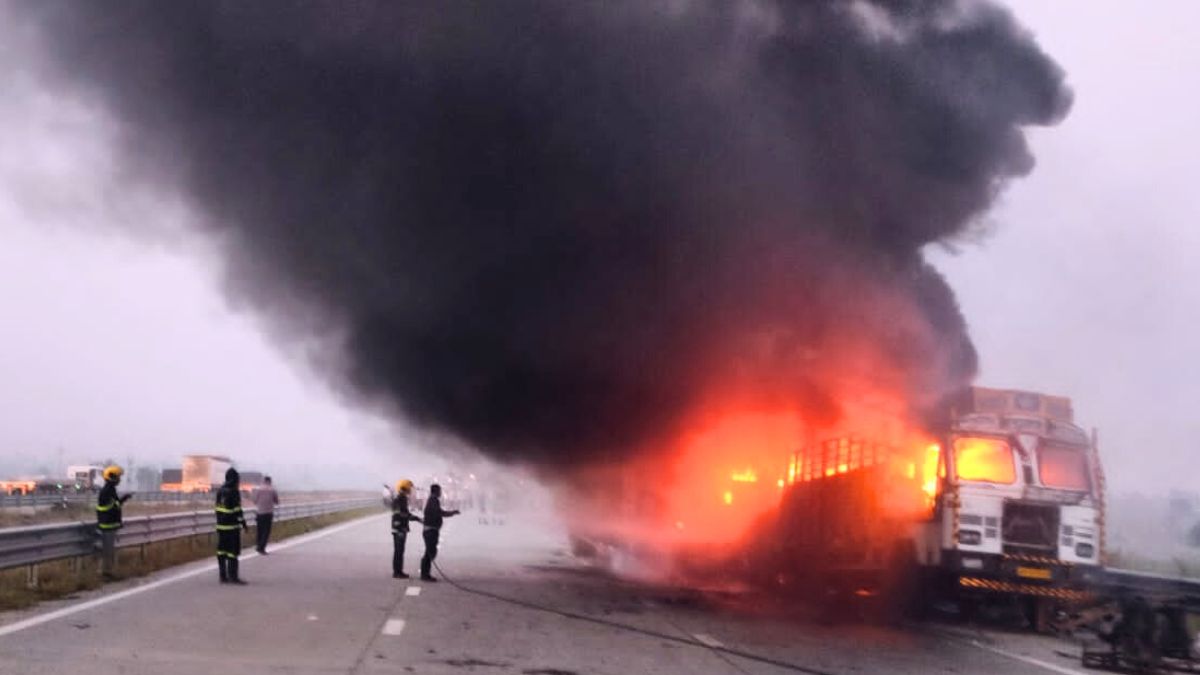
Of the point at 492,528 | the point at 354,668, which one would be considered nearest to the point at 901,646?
the point at 354,668

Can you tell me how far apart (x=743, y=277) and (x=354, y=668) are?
1375cm

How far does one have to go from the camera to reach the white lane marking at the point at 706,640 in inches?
549

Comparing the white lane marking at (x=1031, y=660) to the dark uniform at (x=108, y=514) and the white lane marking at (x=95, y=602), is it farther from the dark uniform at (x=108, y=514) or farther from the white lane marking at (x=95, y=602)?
the dark uniform at (x=108, y=514)

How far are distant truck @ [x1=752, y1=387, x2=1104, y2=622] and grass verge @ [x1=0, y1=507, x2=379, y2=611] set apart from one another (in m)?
10.5

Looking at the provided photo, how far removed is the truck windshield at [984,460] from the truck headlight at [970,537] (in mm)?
735

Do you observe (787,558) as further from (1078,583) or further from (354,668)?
(354,668)

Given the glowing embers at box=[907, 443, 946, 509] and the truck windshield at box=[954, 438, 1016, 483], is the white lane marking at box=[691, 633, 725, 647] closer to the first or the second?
the glowing embers at box=[907, 443, 946, 509]

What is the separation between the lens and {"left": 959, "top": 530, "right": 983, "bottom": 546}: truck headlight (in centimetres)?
1791

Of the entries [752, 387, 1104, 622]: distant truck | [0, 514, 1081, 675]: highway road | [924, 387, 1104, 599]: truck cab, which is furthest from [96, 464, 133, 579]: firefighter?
[924, 387, 1104, 599]: truck cab

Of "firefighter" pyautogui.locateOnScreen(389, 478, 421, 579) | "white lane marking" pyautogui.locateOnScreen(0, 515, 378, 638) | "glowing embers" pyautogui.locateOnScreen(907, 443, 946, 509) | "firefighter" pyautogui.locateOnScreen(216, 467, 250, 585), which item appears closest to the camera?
"white lane marking" pyautogui.locateOnScreen(0, 515, 378, 638)

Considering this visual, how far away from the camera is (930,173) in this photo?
23.4 metres

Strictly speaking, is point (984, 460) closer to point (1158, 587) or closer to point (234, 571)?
point (1158, 587)

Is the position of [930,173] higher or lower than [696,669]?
higher

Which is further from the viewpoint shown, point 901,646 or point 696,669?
point 901,646
